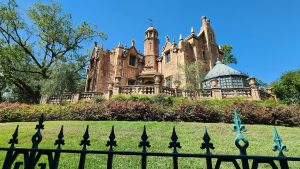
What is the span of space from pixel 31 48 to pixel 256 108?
99.0 ft

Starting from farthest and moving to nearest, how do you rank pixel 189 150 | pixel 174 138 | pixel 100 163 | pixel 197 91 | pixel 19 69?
pixel 19 69
pixel 197 91
pixel 189 150
pixel 100 163
pixel 174 138

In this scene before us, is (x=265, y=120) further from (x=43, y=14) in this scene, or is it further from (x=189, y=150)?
(x=43, y=14)

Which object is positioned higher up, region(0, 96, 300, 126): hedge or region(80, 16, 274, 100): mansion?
region(80, 16, 274, 100): mansion

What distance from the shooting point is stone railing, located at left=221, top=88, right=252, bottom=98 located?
1888 cm

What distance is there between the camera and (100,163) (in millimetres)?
5363

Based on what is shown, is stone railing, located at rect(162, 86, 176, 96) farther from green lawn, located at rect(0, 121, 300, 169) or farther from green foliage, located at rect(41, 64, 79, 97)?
green foliage, located at rect(41, 64, 79, 97)

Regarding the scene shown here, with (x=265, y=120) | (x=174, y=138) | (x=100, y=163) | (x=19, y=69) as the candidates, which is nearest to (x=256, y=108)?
(x=265, y=120)

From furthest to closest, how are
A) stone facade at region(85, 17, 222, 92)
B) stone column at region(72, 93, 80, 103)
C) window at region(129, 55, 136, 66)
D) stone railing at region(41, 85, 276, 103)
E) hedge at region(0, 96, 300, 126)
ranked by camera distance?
1. window at region(129, 55, 136, 66)
2. stone facade at region(85, 17, 222, 92)
3. stone column at region(72, 93, 80, 103)
4. stone railing at region(41, 85, 276, 103)
5. hedge at region(0, 96, 300, 126)

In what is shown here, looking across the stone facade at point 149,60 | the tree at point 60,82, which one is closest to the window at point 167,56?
the stone facade at point 149,60

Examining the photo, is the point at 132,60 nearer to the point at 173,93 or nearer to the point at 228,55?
the point at 173,93

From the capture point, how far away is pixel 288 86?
26750mm

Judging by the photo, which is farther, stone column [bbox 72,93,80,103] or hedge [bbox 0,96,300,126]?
stone column [bbox 72,93,80,103]

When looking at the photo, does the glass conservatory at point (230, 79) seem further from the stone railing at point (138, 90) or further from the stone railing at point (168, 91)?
the stone railing at point (138, 90)

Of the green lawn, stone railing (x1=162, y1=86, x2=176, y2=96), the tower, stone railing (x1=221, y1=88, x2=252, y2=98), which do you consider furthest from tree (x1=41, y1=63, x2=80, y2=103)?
stone railing (x1=221, y1=88, x2=252, y2=98)
